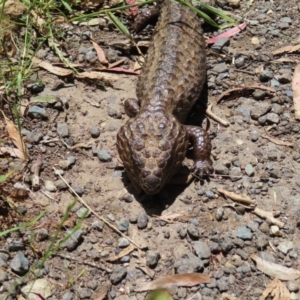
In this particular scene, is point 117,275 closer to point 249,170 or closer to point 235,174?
point 235,174

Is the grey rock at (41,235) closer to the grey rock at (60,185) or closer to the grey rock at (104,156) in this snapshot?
the grey rock at (60,185)

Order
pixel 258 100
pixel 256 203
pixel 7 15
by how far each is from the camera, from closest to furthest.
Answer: pixel 256 203 → pixel 258 100 → pixel 7 15

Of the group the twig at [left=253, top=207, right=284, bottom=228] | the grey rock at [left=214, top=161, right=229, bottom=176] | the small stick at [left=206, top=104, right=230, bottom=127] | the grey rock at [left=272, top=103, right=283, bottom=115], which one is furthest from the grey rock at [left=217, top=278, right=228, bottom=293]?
the grey rock at [left=272, top=103, right=283, bottom=115]

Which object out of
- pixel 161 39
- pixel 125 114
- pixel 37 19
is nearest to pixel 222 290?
pixel 125 114

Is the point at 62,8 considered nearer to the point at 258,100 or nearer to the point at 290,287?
the point at 258,100

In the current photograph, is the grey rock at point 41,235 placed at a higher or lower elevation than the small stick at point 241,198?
lower

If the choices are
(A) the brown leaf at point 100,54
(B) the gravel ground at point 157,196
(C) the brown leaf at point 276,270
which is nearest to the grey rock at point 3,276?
(B) the gravel ground at point 157,196
